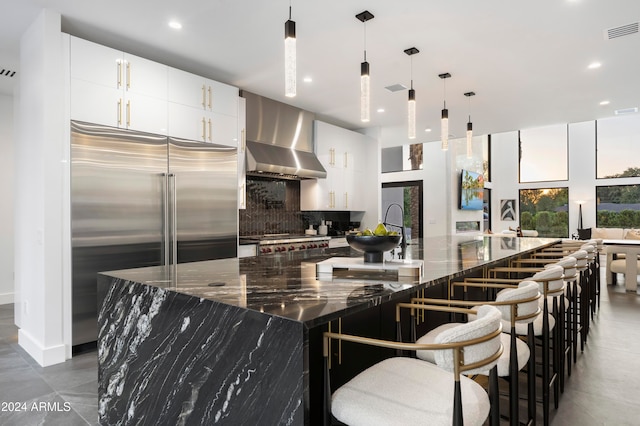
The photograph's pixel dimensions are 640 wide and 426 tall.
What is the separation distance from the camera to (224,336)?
1.37 metres

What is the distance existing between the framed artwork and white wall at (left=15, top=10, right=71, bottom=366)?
1296cm

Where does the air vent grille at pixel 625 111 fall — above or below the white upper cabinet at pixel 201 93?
above

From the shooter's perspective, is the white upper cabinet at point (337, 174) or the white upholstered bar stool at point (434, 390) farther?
the white upper cabinet at point (337, 174)

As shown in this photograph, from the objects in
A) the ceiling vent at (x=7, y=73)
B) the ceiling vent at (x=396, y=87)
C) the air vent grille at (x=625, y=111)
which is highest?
the ceiling vent at (x=7, y=73)

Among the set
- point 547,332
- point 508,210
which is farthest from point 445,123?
point 508,210

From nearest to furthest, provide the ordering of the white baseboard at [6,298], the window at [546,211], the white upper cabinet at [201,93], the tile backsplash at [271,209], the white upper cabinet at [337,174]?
the white upper cabinet at [201,93], the white baseboard at [6,298], the tile backsplash at [271,209], the white upper cabinet at [337,174], the window at [546,211]

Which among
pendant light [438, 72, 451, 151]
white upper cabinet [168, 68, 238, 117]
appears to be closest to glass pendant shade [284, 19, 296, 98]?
pendant light [438, 72, 451, 151]

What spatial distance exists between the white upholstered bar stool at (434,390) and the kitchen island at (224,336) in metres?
0.15

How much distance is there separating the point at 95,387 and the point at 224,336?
1.91 meters

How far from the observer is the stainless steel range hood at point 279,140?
4957mm

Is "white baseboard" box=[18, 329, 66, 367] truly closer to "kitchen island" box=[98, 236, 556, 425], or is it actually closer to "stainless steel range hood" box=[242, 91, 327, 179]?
"kitchen island" box=[98, 236, 556, 425]

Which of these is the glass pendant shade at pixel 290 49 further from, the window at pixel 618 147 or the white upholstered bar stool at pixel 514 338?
the window at pixel 618 147

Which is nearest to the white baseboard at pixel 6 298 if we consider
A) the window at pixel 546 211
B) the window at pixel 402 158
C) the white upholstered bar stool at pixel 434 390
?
the white upholstered bar stool at pixel 434 390

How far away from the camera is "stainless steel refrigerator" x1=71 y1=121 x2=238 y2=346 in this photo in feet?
10.9
